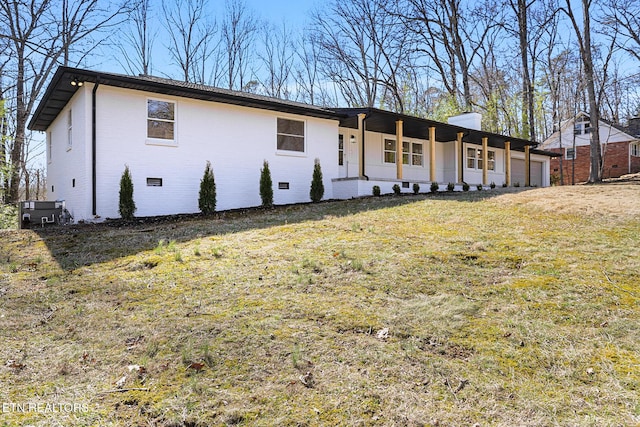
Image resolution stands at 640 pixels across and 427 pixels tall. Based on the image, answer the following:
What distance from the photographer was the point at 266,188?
12.5m

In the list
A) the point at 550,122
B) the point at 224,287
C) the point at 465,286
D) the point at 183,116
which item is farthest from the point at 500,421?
the point at 550,122

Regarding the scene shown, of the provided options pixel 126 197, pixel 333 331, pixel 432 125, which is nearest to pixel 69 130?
pixel 126 197

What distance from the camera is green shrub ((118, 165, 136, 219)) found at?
34.0 feet

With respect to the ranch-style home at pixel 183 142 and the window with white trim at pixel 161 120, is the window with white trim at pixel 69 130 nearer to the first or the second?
the ranch-style home at pixel 183 142

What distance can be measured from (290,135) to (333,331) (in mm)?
10878

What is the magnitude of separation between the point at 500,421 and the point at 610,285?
2.64 metres

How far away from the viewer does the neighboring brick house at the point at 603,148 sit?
29250 millimetres

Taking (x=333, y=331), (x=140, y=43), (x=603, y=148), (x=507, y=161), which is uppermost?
(x=140, y=43)

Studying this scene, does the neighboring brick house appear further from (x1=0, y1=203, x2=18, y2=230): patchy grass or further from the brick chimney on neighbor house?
(x1=0, y1=203, x2=18, y2=230): patchy grass

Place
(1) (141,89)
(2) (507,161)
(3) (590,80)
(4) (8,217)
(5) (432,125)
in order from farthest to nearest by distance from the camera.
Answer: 1. (2) (507,161)
2. (3) (590,80)
3. (5) (432,125)
4. (4) (8,217)
5. (1) (141,89)

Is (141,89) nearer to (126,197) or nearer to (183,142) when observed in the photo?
(183,142)

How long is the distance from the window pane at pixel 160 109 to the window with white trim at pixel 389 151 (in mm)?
9208

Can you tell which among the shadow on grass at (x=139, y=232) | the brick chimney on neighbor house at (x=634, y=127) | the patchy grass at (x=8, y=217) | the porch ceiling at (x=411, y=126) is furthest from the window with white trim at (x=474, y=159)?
the patchy grass at (x=8, y=217)

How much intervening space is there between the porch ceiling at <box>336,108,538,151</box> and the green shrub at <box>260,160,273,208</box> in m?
3.80
